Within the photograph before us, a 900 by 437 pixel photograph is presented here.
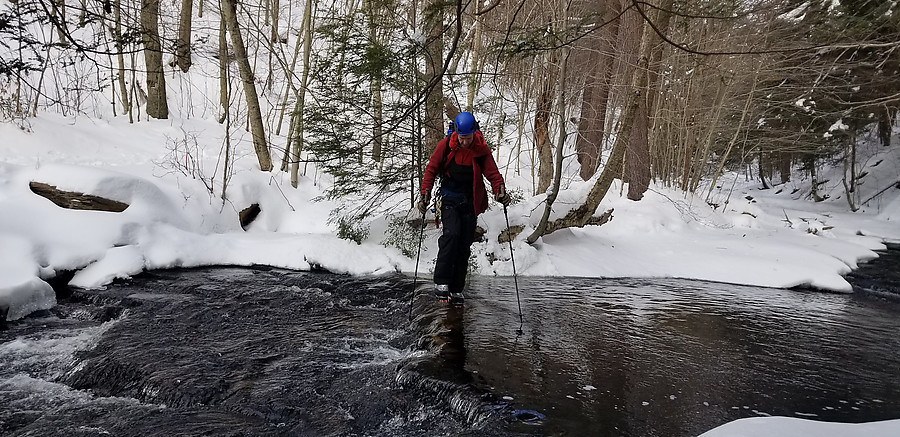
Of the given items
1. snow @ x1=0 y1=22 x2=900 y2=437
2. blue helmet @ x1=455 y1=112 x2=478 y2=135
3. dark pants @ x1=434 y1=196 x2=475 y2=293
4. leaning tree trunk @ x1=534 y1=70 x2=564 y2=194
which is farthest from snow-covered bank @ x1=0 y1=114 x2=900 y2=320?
blue helmet @ x1=455 y1=112 x2=478 y2=135

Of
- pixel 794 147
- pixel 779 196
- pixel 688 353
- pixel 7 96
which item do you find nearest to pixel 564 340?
pixel 688 353

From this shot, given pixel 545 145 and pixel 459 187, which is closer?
pixel 459 187

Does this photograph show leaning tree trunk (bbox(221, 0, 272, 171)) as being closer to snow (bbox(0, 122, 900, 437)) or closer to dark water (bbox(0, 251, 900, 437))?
snow (bbox(0, 122, 900, 437))

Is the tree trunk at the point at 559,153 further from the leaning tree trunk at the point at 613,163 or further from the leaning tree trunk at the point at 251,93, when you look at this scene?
the leaning tree trunk at the point at 251,93

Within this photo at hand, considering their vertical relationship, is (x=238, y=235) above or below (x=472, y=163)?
below

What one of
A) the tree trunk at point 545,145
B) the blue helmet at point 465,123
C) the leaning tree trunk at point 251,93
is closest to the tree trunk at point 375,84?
the blue helmet at point 465,123

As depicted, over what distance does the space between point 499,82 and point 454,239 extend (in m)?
8.80

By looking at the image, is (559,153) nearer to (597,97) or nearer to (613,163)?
(613,163)

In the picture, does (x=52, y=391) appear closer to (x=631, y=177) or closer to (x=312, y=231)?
(x=312, y=231)

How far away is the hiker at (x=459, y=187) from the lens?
6035 millimetres

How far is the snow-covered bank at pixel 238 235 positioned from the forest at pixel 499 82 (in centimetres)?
58

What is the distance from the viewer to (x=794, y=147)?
18172 millimetres

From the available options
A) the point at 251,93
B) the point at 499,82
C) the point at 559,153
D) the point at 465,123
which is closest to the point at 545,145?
the point at 499,82

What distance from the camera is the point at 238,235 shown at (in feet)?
Answer: 31.1
